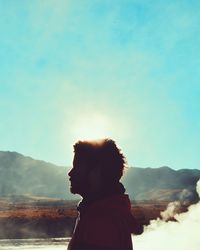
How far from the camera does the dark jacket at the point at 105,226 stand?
2.18 metres

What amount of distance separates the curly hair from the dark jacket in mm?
106

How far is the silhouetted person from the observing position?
2217 mm

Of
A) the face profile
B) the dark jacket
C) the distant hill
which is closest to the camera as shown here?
the dark jacket

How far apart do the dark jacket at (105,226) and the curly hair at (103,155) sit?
0.11 meters

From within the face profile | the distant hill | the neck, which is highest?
the distant hill

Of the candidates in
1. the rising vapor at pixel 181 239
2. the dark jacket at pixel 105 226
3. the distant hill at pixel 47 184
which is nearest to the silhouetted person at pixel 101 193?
the dark jacket at pixel 105 226

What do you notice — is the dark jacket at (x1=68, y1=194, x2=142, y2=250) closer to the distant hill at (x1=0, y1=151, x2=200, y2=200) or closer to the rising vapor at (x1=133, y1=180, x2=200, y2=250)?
the rising vapor at (x1=133, y1=180, x2=200, y2=250)

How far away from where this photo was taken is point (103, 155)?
231 cm

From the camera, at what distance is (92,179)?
90.8 inches

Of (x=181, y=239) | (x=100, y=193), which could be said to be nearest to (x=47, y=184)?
(x=181, y=239)

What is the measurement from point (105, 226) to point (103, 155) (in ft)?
1.03

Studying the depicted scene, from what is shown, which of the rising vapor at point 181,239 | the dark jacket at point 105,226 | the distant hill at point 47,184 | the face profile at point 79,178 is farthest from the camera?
the distant hill at point 47,184

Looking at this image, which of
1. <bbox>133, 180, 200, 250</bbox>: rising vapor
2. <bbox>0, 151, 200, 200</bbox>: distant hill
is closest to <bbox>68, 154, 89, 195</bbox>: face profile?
<bbox>133, 180, 200, 250</bbox>: rising vapor

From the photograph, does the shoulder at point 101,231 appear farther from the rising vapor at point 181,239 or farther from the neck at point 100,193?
the rising vapor at point 181,239
